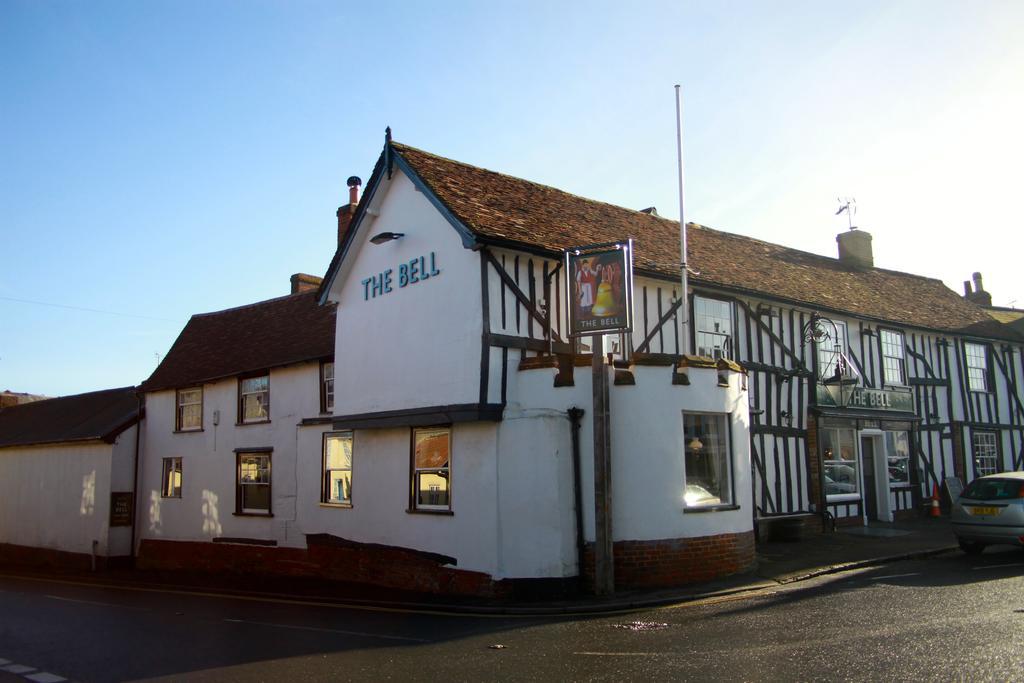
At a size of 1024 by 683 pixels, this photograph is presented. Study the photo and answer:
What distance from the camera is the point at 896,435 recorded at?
22484mm

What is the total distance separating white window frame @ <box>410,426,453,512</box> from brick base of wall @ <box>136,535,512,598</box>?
0.86 metres

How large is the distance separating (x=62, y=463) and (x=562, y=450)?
20401 mm

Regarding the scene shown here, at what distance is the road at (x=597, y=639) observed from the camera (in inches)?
314

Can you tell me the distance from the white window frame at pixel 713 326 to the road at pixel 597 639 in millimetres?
5878

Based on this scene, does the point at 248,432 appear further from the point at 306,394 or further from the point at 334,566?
the point at 334,566

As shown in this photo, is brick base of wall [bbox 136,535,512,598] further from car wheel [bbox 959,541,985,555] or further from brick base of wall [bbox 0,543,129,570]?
car wheel [bbox 959,541,985,555]

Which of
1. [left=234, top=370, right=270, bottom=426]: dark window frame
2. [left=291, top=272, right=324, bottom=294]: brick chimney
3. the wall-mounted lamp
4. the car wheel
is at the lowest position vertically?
the car wheel

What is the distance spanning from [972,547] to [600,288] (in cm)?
940

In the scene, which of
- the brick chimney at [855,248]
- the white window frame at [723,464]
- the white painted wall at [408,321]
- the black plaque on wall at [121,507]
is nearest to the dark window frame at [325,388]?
the white painted wall at [408,321]

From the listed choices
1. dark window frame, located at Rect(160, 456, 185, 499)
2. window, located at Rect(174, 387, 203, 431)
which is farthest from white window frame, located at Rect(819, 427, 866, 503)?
dark window frame, located at Rect(160, 456, 185, 499)

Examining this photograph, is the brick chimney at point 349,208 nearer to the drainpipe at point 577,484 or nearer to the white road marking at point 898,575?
the drainpipe at point 577,484

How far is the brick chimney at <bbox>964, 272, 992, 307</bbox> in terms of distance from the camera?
118 feet

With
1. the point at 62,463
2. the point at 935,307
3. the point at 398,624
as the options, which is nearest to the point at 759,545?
the point at 398,624

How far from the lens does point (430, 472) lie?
15.5m
